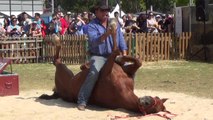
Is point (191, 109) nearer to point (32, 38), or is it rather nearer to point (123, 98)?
point (123, 98)

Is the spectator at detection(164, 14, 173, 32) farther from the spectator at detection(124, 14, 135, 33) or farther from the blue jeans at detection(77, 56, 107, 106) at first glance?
the blue jeans at detection(77, 56, 107, 106)

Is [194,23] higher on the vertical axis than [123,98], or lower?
higher

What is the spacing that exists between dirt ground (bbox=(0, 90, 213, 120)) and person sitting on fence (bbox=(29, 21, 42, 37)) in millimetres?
10257

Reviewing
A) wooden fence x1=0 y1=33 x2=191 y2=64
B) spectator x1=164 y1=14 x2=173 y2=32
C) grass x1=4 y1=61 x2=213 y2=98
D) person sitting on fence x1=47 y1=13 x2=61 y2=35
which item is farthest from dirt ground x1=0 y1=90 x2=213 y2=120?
spectator x1=164 y1=14 x2=173 y2=32

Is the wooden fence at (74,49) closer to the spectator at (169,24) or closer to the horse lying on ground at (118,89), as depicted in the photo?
the spectator at (169,24)

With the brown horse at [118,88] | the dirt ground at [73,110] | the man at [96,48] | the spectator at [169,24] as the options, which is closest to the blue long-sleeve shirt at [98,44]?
the man at [96,48]

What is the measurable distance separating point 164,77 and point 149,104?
605 cm

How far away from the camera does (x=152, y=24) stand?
21203 millimetres

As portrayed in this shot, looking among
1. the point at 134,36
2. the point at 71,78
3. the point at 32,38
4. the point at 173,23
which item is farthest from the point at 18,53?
the point at 71,78

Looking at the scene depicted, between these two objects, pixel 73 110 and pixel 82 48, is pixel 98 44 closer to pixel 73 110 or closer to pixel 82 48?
pixel 73 110

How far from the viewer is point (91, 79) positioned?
8180 mm

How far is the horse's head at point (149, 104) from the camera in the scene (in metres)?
7.61

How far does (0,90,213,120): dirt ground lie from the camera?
25.4ft

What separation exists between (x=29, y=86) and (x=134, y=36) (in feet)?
23.8
